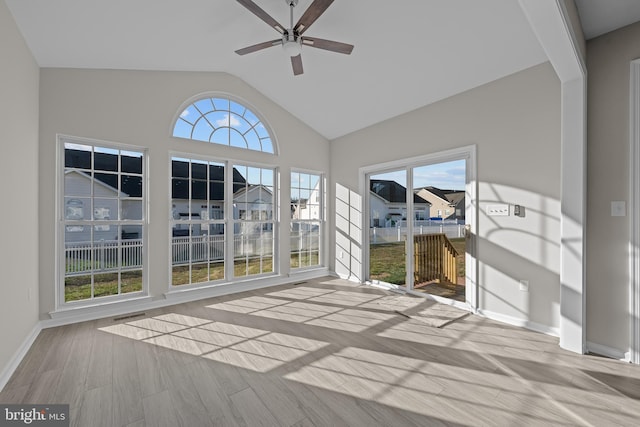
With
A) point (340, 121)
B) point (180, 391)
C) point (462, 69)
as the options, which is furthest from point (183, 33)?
point (180, 391)

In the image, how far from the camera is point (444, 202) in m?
4.09

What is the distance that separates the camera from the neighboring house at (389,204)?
4.43m

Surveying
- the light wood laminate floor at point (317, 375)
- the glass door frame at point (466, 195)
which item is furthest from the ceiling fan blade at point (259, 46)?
the light wood laminate floor at point (317, 375)

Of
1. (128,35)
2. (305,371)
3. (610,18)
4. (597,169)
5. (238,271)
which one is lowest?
(305,371)

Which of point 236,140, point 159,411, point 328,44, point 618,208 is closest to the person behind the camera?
point 159,411

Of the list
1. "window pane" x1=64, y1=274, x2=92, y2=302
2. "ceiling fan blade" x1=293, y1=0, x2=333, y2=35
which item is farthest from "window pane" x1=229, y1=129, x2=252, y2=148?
"window pane" x1=64, y1=274, x2=92, y2=302

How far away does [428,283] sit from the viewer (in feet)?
14.4

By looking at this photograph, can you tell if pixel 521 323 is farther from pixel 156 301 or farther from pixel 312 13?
pixel 156 301

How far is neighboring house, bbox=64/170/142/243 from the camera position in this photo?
11.3 feet

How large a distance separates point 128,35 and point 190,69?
1.10 meters

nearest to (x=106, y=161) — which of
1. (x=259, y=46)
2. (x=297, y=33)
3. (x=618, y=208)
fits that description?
(x=259, y=46)

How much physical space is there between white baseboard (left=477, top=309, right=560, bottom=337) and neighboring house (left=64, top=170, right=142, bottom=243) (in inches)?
192

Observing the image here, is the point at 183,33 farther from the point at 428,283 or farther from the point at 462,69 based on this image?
the point at 428,283

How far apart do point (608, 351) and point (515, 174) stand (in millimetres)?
1925
